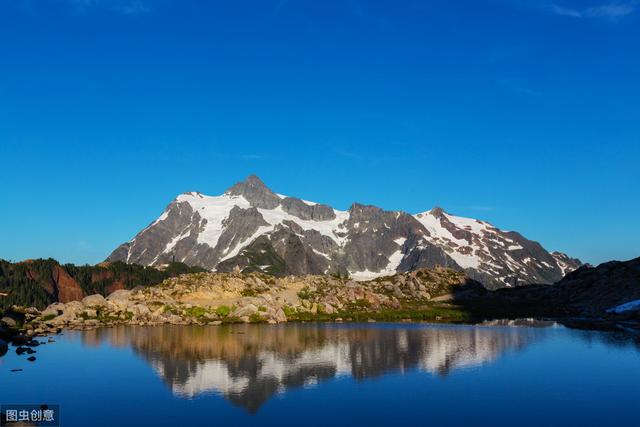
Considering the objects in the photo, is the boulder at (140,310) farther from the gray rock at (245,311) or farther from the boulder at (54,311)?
the gray rock at (245,311)

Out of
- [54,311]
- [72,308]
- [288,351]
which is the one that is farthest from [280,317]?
[54,311]

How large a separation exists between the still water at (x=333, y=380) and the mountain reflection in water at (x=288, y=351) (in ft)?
0.93

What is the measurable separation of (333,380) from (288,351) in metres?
28.5

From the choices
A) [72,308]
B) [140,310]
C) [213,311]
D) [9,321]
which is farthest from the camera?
[72,308]

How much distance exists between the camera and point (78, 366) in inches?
3558

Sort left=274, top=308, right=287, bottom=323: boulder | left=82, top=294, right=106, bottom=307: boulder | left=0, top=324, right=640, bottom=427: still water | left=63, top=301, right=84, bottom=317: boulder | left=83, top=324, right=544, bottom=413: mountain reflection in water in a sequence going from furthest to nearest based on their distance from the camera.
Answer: left=82, top=294, right=106, bottom=307: boulder
left=274, top=308, right=287, bottom=323: boulder
left=63, top=301, right=84, bottom=317: boulder
left=83, top=324, right=544, bottom=413: mountain reflection in water
left=0, top=324, right=640, bottom=427: still water

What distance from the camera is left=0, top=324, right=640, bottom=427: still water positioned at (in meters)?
59.0

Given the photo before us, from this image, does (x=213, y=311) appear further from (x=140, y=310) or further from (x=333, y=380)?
(x=333, y=380)

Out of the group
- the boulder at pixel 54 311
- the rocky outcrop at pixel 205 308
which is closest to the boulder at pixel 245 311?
the rocky outcrop at pixel 205 308

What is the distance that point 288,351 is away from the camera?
10575cm

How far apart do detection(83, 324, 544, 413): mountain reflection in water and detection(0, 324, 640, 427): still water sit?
0.28 metres

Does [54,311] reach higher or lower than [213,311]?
higher

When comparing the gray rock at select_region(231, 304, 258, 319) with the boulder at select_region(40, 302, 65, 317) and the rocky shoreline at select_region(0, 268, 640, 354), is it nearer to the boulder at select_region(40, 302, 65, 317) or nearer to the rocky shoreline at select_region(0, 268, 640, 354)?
the rocky shoreline at select_region(0, 268, 640, 354)

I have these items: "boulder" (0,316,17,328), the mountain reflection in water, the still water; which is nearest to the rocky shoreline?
"boulder" (0,316,17,328)
